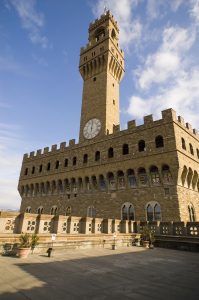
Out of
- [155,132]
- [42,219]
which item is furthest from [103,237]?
[155,132]

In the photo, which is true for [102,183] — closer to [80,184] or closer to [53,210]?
[80,184]

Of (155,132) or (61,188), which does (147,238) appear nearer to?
(155,132)

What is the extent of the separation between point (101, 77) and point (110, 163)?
1319cm

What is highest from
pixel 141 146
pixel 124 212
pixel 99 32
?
pixel 99 32

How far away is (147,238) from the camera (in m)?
13.8

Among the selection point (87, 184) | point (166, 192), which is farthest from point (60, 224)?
→ point (87, 184)

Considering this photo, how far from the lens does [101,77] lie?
28.2 metres

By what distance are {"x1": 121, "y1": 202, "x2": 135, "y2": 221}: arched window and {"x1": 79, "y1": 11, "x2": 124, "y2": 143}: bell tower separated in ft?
27.9

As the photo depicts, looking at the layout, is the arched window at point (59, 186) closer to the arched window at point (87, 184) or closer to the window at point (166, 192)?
the arched window at point (87, 184)

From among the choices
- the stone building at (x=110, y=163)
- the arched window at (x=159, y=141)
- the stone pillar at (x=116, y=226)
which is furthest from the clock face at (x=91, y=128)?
the stone pillar at (x=116, y=226)

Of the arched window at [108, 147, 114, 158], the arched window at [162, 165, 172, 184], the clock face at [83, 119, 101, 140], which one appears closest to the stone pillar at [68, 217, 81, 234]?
the arched window at [162, 165, 172, 184]

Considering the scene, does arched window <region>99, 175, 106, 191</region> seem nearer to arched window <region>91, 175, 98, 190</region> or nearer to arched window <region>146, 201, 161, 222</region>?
arched window <region>91, 175, 98, 190</region>

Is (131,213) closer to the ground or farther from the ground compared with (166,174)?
closer to the ground

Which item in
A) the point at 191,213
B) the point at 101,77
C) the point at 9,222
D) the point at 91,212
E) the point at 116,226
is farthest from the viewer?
the point at 101,77
